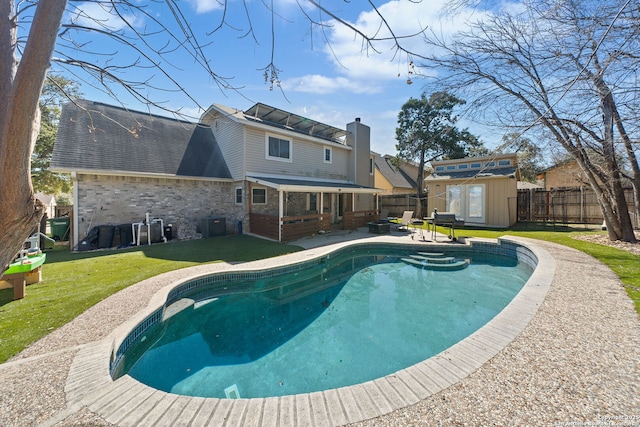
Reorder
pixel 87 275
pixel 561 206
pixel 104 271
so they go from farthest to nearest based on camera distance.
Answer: pixel 561 206
pixel 104 271
pixel 87 275

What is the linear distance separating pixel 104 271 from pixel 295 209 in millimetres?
10020

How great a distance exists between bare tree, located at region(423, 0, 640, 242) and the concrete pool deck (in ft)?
10.5

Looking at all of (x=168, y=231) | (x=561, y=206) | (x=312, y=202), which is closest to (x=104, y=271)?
(x=168, y=231)

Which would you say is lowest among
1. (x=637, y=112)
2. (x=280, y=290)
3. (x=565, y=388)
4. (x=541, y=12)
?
(x=280, y=290)

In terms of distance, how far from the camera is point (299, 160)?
A: 1496 cm

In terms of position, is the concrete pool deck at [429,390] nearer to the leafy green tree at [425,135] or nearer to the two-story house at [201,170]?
the two-story house at [201,170]

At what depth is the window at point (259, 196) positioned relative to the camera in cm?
1318

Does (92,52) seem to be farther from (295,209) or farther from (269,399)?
(295,209)

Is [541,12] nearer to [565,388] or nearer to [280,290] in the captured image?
[565,388]

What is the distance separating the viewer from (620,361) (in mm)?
2869

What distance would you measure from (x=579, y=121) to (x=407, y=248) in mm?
7145

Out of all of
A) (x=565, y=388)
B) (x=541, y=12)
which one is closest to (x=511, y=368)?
(x=565, y=388)

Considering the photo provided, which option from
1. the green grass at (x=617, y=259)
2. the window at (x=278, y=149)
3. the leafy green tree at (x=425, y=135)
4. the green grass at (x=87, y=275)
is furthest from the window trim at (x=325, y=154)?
the green grass at (x=617, y=259)

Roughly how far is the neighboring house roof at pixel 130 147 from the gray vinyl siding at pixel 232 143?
0.45m
